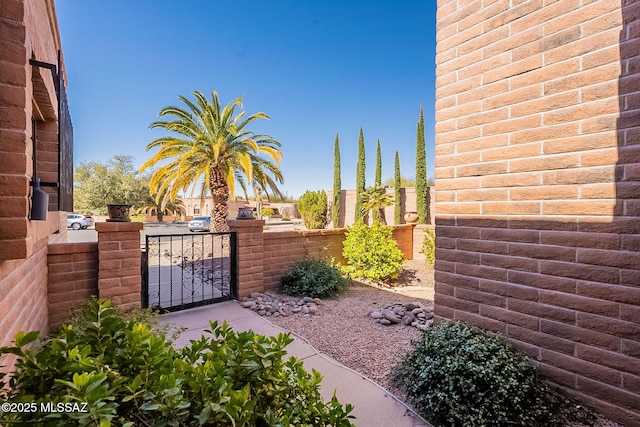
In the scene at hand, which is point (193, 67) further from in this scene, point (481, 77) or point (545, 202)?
point (545, 202)

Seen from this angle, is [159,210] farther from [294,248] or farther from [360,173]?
[294,248]

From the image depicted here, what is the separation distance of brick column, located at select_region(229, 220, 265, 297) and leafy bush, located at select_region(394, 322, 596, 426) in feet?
10.9

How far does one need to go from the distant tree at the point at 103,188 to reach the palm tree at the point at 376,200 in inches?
828

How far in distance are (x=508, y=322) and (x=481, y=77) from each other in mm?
1953

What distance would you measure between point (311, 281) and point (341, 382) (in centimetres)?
274

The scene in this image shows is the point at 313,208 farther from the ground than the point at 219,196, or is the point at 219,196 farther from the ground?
the point at 219,196

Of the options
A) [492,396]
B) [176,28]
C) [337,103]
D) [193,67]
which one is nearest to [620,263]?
[492,396]

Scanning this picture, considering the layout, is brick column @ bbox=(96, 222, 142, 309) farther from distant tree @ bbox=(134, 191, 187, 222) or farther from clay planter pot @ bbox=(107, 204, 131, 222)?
distant tree @ bbox=(134, 191, 187, 222)

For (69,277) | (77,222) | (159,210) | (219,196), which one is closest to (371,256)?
(69,277)

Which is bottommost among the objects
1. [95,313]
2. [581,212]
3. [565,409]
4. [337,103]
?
[565,409]

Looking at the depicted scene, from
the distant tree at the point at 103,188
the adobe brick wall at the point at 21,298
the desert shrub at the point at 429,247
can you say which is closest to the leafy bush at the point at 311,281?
the adobe brick wall at the point at 21,298

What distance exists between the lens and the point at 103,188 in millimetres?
27500

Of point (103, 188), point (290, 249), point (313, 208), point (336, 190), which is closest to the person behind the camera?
point (290, 249)

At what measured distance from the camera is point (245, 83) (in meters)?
14.2
